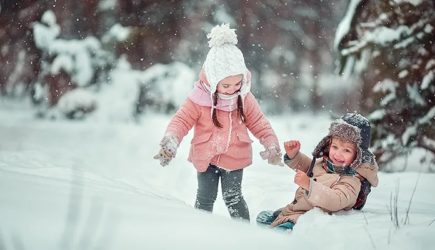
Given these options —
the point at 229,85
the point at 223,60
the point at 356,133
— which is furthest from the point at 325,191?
the point at 223,60

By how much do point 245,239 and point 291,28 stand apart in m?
8.56

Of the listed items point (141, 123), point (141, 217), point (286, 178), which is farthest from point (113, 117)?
point (141, 217)

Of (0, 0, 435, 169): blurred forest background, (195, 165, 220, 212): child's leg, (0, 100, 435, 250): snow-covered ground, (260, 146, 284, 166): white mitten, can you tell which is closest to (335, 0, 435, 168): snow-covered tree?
(0, 100, 435, 250): snow-covered ground

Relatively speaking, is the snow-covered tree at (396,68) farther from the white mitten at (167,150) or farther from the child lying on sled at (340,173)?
the white mitten at (167,150)

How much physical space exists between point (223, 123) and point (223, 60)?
0.47 metres

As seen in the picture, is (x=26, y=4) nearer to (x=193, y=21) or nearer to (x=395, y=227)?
(x=193, y=21)

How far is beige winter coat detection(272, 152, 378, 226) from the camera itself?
272 cm

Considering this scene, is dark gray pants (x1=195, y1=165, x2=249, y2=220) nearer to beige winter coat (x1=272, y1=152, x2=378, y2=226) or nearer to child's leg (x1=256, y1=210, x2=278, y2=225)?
child's leg (x1=256, y1=210, x2=278, y2=225)

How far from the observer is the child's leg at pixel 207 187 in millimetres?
3422

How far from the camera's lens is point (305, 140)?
8227 millimetres

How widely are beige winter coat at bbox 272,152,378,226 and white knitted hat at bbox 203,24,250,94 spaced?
0.75 metres

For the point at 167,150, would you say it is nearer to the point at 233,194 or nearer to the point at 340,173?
the point at 233,194

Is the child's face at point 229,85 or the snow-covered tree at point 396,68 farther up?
the snow-covered tree at point 396,68

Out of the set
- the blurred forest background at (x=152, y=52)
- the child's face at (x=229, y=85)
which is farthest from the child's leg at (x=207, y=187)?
the blurred forest background at (x=152, y=52)
